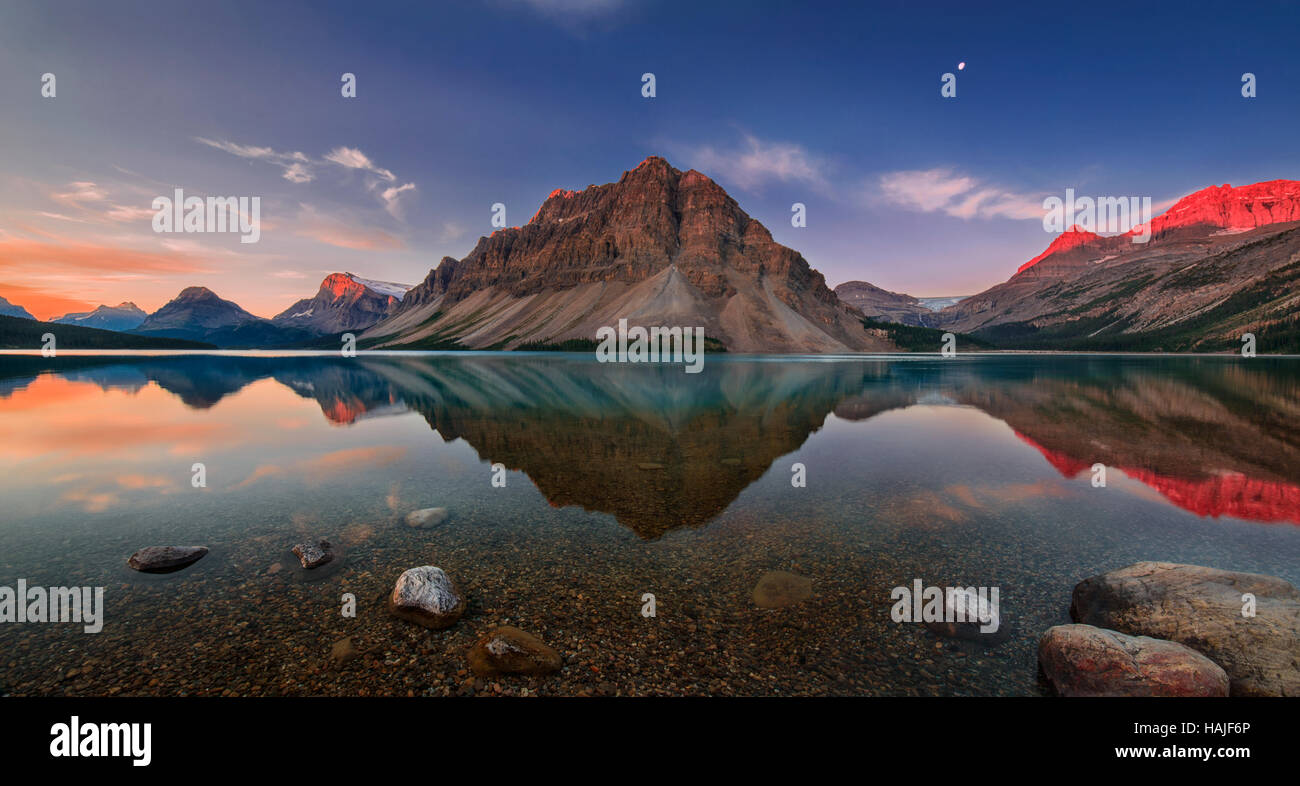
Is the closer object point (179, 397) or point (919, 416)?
point (919, 416)

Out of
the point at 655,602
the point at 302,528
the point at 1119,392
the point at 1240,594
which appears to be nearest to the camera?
the point at 1240,594

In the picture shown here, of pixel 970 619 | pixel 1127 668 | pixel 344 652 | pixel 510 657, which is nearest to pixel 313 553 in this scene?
pixel 344 652

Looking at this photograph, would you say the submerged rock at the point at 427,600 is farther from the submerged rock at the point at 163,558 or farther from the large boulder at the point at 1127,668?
the large boulder at the point at 1127,668

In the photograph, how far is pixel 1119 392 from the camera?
60.7 meters

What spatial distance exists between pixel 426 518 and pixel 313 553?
3.76m

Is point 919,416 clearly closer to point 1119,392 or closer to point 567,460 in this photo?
point 567,460

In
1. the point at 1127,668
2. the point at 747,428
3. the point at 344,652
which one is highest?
the point at 747,428

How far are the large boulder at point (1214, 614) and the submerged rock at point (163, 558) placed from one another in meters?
24.0

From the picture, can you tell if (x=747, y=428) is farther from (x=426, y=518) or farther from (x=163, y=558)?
(x=163, y=558)

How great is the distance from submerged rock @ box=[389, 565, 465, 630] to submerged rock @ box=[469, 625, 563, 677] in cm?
158

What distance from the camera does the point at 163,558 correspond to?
13.8 m
